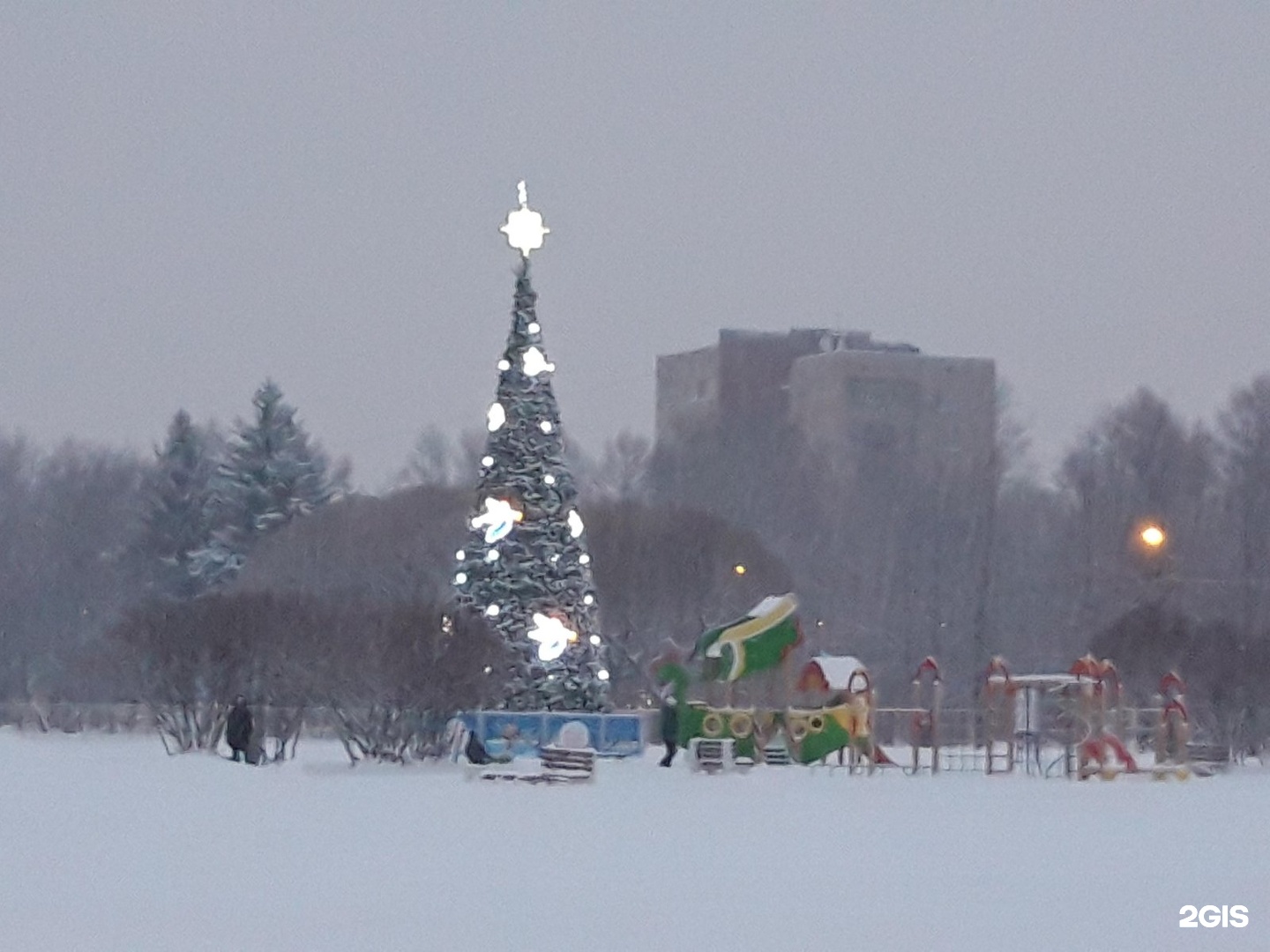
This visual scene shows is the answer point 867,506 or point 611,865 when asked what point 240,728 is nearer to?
point 611,865

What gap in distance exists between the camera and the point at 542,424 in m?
37.6

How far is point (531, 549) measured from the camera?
1459 inches

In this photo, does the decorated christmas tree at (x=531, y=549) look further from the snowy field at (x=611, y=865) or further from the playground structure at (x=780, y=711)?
the snowy field at (x=611, y=865)

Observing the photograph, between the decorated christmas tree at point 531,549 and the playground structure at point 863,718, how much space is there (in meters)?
2.03

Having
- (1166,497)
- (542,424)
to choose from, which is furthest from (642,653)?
(542,424)

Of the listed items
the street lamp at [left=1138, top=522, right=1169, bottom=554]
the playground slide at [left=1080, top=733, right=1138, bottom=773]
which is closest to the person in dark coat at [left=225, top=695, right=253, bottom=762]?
the playground slide at [left=1080, top=733, right=1138, bottom=773]

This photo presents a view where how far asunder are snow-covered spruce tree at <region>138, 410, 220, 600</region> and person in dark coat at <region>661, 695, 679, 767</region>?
36.2 m

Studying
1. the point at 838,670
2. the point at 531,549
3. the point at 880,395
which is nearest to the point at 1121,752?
the point at 838,670

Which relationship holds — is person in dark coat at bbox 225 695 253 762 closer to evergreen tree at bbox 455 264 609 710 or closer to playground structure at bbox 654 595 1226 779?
evergreen tree at bbox 455 264 609 710

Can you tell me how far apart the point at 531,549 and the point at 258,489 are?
34667 millimetres

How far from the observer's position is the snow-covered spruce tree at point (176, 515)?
72000 millimetres

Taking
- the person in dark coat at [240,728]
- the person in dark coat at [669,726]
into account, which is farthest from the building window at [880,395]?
the person in dark coat at [240,728]

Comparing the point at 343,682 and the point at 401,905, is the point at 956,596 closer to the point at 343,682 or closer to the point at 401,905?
the point at 343,682

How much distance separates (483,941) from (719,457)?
66.8 metres
